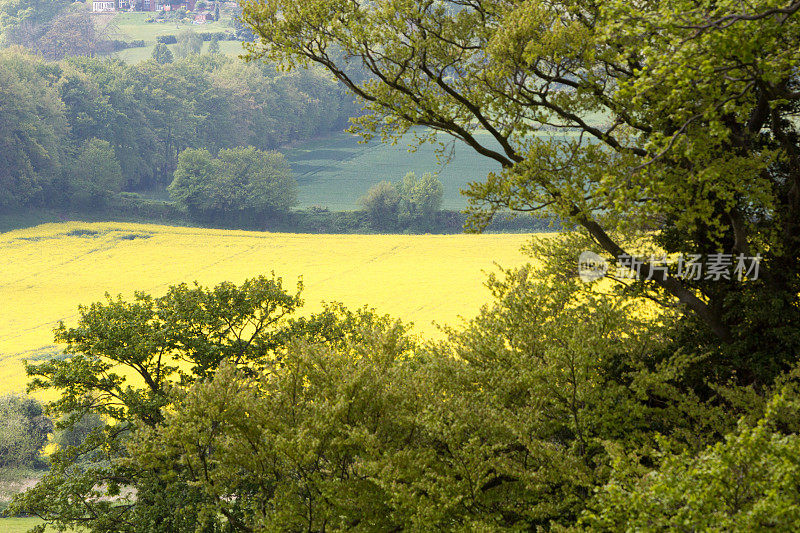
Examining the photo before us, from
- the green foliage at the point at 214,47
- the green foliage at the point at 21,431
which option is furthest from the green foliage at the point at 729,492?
the green foliage at the point at 214,47

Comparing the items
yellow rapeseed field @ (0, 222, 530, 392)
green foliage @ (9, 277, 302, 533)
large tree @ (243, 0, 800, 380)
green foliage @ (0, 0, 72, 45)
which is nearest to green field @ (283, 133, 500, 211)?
yellow rapeseed field @ (0, 222, 530, 392)

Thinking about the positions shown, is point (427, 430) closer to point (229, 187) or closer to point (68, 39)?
point (229, 187)

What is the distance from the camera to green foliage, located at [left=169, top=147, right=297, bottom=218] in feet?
346

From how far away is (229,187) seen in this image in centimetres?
10731

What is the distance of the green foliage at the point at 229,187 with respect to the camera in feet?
346

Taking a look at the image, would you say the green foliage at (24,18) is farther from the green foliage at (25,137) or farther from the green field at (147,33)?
the green foliage at (25,137)

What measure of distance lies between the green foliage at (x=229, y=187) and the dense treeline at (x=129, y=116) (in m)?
9.69

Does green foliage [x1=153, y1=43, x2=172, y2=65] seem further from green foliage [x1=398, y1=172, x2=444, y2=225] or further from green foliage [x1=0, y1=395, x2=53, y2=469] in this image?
green foliage [x1=0, y1=395, x2=53, y2=469]

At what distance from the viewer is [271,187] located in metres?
107

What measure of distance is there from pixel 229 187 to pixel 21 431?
66.6 m

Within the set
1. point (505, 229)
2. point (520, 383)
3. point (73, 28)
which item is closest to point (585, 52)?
point (520, 383)

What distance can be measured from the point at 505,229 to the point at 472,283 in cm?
3640

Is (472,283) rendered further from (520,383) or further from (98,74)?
(98,74)

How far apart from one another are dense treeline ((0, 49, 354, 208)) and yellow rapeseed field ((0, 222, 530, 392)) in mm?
13414
